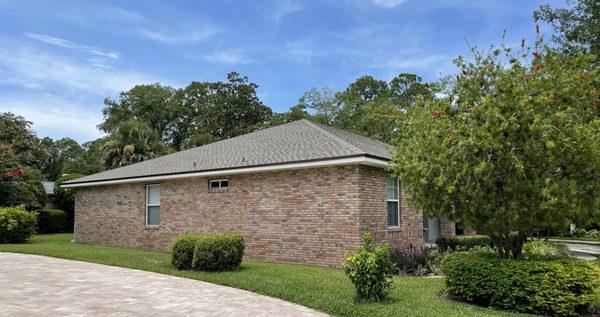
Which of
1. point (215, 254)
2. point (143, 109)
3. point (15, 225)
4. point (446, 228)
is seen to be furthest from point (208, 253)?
point (143, 109)

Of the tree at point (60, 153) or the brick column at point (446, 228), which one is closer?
the brick column at point (446, 228)

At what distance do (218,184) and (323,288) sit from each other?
7449mm

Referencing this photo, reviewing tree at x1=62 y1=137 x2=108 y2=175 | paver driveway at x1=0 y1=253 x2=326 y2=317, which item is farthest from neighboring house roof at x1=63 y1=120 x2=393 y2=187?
tree at x1=62 y1=137 x2=108 y2=175

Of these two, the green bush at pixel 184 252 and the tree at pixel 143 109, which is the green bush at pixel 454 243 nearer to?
the green bush at pixel 184 252

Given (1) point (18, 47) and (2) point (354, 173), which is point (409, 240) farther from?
(1) point (18, 47)

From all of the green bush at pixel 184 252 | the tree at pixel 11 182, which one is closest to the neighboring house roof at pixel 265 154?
the green bush at pixel 184 252

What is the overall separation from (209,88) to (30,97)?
2675 cm

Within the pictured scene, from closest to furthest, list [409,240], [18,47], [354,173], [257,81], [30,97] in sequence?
[354,173]
[409,240]
[18,47]
[30,97]
[257,81]

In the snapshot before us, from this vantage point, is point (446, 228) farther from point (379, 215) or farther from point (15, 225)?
point (15, 225)

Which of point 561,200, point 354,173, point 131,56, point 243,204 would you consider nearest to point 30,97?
point 131,56

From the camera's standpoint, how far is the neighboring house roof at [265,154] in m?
12.8

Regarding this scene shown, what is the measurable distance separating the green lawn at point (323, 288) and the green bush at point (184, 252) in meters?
0.28

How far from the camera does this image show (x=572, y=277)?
749cm

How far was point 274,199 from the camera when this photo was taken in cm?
1385
